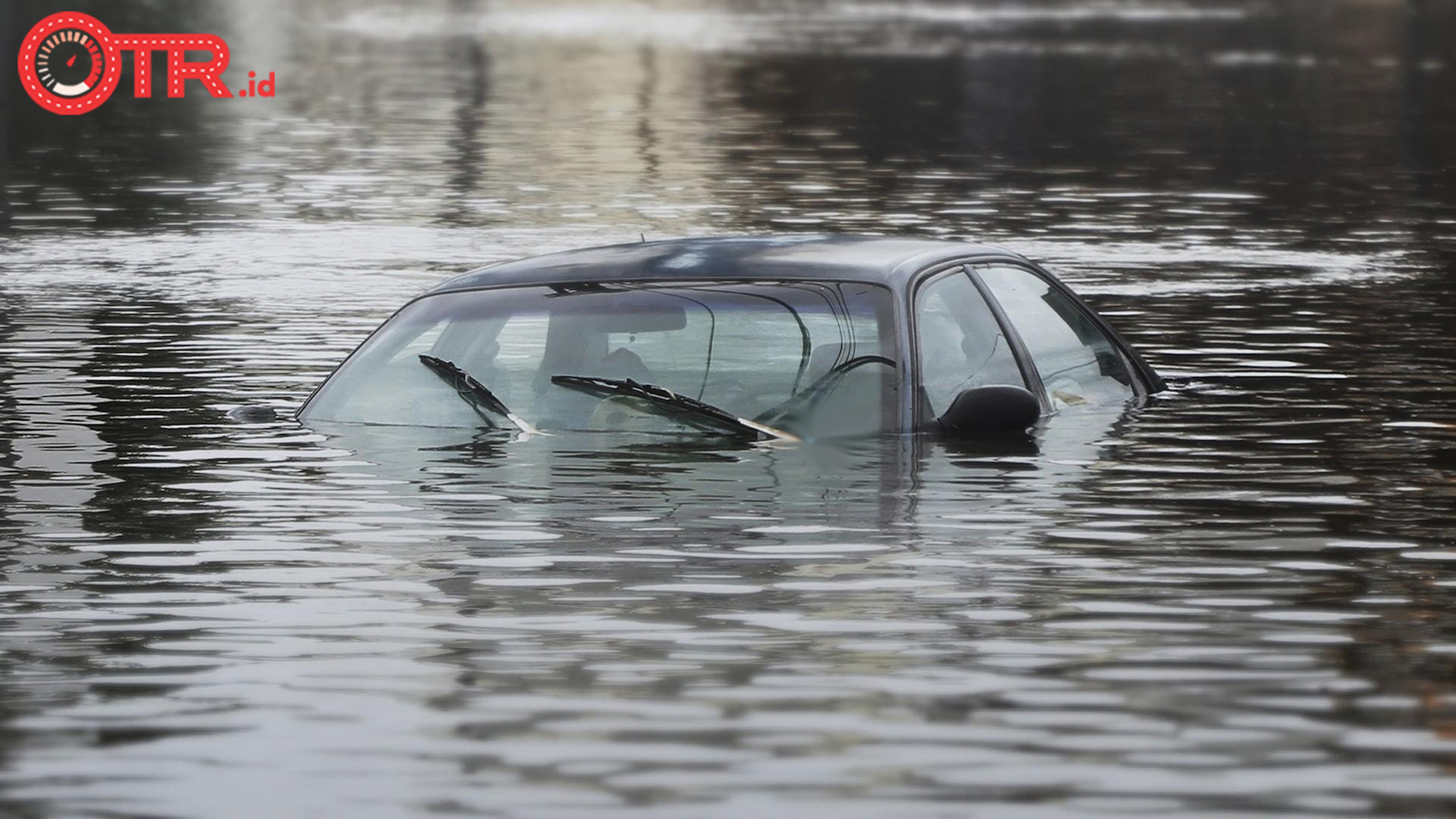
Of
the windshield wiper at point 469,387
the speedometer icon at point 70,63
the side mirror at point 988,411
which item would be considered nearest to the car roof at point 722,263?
the windshield wiper at point 469,387

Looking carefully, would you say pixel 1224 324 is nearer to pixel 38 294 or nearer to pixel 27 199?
pixel 38 294

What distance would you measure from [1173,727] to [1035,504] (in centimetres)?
351

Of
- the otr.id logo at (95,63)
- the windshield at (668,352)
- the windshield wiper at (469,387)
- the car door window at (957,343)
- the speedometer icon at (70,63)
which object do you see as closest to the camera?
the windshield at (668,352)

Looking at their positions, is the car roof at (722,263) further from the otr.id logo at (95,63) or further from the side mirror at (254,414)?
the otr.id logo at (95,63)

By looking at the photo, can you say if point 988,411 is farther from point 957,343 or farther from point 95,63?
point 95,63

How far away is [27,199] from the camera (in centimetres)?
3244

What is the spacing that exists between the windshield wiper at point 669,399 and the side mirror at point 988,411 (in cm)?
57

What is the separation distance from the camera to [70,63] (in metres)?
73.3

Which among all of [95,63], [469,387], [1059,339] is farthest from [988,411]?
[95,63]

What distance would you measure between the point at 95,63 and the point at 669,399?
65.0 meters

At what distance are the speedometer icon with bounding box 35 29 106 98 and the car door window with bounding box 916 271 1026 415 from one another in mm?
50390

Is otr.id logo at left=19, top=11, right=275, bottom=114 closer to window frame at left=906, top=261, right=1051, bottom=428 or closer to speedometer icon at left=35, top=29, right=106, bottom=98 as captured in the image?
speedometer icon at left=35, top=29, right=106, bottom=98

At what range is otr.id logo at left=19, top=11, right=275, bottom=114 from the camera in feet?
198

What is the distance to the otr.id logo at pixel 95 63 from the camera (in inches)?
2373
